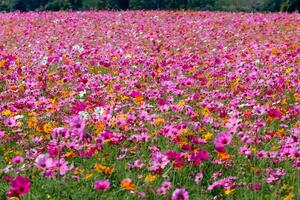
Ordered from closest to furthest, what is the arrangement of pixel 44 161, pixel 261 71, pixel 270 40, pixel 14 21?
pixel 44 161 < pixel 261 71 < pixel 270 40 < pixel 14 21

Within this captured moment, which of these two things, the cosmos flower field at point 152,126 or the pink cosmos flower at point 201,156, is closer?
the pink cosmos flower at point 201,156

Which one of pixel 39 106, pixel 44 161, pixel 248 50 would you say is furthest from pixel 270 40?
pixel 44 161

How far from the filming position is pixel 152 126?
5676mm

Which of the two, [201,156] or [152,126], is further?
[152,126]

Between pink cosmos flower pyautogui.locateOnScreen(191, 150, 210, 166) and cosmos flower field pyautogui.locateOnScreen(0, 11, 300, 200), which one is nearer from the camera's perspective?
pink cosmos flower pyautogui.locateOnScreen(191, 150, 210, 166)

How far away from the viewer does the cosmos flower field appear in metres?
4.02

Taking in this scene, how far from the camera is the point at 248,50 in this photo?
12.1 meters

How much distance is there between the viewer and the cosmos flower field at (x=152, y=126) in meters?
4.02

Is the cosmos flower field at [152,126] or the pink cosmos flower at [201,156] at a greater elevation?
the pink cosmos flower at [201,156]

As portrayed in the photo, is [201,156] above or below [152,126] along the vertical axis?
above

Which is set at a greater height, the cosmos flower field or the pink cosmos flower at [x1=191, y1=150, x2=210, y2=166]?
the pink cosmos flower at [x1=191, y1=150, x2=210, y2=166]

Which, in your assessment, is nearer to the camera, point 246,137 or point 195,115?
point 246,137

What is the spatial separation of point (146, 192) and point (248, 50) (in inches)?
337

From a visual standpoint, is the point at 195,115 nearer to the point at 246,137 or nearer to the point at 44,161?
the point at 246,137
